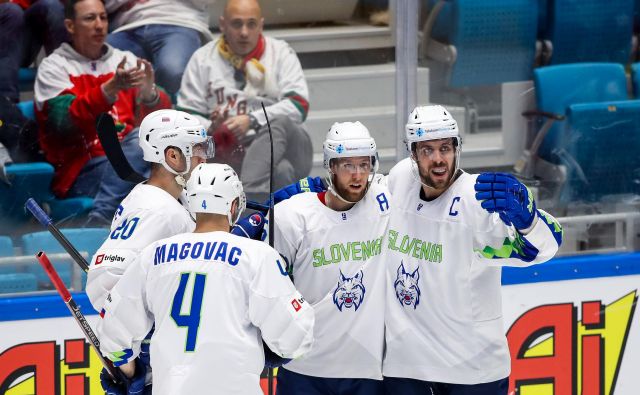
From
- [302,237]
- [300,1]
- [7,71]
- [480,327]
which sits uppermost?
[300,1]

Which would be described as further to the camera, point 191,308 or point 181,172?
point 181,172

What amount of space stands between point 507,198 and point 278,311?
64 cm

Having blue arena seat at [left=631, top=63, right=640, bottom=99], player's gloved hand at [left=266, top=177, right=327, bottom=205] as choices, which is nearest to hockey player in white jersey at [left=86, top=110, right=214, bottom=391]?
player's gloved hand at [left=266, top=177, right=327, bottom=205]

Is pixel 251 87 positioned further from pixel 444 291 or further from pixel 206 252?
pixel 206 252

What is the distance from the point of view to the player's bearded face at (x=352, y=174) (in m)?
3.26

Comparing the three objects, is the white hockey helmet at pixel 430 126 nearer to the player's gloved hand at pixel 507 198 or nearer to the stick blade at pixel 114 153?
the player's gloved hand at pixel 507 198

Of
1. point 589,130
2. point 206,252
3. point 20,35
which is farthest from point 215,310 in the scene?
point 589,130

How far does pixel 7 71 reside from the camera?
4199mm

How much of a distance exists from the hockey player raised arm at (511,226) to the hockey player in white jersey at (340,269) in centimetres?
32

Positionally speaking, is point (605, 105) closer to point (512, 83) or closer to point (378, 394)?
point (512, 83)

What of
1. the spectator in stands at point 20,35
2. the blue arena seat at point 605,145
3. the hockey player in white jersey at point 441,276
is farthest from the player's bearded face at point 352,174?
the blue arena seat at point 605,145

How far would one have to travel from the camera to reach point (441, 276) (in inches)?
129

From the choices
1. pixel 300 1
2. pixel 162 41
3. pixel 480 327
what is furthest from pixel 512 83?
pixel 480 327

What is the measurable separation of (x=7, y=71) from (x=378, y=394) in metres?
1.80
